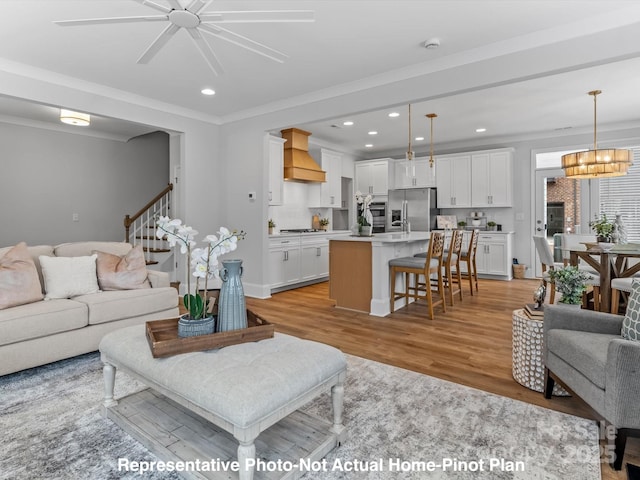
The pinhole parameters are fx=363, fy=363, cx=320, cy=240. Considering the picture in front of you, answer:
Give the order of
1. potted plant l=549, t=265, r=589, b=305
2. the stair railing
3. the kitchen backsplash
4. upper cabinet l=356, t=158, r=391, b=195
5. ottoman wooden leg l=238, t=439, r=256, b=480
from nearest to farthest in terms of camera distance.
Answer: ottoman wooden leg l=238, t=439, r=256, b=480, potted plant l=549, t=265, r=589, b=305, the stair railing, the kitchen backsplash, upper cabinet l=356, t=158, r=391, b=195

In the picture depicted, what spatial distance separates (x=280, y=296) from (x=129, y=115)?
3086 millimetres

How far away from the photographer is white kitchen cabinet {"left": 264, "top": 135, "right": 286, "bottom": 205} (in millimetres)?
5773

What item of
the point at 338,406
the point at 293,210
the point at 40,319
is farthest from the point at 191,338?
the point at 293,210

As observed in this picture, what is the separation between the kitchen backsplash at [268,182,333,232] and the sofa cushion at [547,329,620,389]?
5.04 metres

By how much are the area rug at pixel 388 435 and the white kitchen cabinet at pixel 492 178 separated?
17.2 ft

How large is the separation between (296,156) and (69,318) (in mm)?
4277

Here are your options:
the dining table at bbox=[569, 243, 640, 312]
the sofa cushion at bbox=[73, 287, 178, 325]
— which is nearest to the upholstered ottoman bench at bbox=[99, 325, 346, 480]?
the sofa cushion at bbox=[73, 287, 178, 325]

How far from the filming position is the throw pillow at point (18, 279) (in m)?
2.62

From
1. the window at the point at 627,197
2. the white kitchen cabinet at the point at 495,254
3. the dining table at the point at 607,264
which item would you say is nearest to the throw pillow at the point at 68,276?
the dining table at the point at 607,264

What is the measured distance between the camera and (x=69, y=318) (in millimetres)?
2703

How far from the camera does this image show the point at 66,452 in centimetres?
171

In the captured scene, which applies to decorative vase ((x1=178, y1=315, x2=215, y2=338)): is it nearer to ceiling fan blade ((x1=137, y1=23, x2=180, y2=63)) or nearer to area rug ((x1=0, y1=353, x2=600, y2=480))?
area rug ((x1=0, y1=353, x2=600, y2=480))

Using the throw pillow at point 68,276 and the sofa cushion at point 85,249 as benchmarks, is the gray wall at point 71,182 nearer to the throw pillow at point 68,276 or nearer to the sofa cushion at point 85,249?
the sofa cushion at point 85,249

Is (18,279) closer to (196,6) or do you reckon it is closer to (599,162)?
(196,6)
